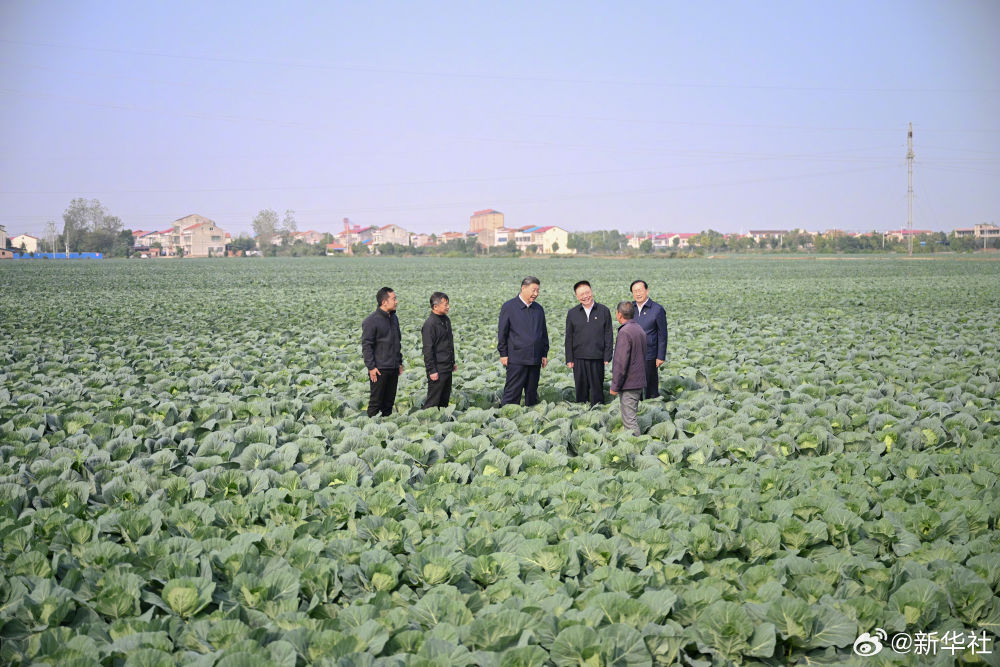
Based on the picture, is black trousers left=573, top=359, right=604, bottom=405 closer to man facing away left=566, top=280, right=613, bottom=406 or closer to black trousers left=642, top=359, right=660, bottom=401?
man facing away left=566, top=280, right=613, bottom=406

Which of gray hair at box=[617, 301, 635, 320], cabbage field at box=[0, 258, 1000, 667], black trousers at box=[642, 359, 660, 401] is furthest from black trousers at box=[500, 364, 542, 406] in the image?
gray hair at box=[617, 301, 635, 320]

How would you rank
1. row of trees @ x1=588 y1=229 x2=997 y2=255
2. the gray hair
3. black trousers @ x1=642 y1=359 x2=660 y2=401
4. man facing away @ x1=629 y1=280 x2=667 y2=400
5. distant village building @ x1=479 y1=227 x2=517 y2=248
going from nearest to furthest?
the gray hair → man facing away @ x1=629 y1=280 x2=667 y2=400 → black trousers @ x1=642 y1=359 x2=660 y2=401 → row of trees @ x1=588 y1=229 x2=997 y2=255 → distant village building @ x1=479 y1=227 x2=517 y2=248

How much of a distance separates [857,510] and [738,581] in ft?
4.93

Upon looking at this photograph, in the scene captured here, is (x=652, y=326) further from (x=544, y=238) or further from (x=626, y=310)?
(x=544, y=238)

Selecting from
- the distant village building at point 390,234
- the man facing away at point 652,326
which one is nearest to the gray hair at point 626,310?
the man facing away at point 652,326

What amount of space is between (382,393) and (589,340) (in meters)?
2.48

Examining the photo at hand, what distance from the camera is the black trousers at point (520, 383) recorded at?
9.53 meters

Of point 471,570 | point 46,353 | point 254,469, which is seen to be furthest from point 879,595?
point 46,353

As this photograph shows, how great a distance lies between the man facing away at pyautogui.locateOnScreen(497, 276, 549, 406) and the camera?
938 centimetres

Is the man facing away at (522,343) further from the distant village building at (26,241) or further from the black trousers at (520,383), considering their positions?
the distant village building at (26,241)

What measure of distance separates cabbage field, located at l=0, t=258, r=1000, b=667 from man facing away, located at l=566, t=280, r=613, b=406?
1.51 feet

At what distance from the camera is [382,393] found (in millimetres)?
9125

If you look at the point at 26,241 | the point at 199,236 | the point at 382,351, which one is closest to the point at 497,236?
the point at 199,236

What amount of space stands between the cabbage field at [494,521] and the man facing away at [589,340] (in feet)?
1.51
